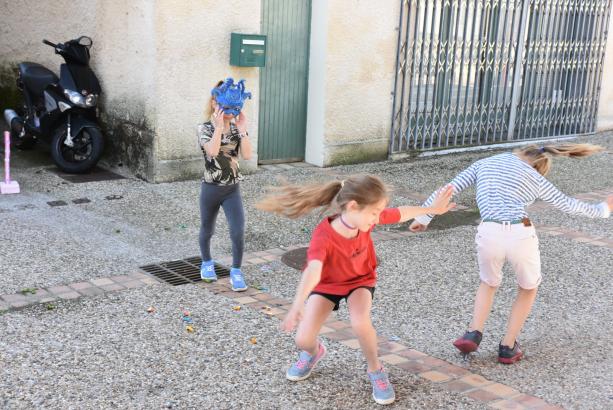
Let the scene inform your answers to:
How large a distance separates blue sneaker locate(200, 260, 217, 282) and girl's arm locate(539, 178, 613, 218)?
2.52m

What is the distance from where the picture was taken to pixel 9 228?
690 centimetres

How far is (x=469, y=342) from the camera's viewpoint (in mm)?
4656

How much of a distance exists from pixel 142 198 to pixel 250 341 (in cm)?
367

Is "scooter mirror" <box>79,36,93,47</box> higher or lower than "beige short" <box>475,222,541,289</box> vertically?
higher

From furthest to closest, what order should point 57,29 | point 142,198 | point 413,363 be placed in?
1. point 57,29
2. point 142,198
3. point 413,363

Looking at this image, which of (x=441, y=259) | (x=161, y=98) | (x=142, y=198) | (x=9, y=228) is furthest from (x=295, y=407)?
(x=161, y=98)

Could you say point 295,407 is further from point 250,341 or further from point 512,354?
point 512,354

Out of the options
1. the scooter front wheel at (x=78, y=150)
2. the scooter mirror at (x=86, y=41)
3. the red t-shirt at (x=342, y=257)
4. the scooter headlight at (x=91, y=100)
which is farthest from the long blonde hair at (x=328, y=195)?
the scooter mirror at (x=86, y=41)

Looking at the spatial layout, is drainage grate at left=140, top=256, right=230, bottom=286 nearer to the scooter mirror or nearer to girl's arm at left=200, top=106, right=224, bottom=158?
girl's arm at left=200, top=106, right=224, bottom=158

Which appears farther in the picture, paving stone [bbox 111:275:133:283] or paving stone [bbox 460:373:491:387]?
paving stone [bbox 111:275:133:283]

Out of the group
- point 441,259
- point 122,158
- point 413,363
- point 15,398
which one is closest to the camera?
point 15,398

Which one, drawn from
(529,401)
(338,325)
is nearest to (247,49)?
(338,325)

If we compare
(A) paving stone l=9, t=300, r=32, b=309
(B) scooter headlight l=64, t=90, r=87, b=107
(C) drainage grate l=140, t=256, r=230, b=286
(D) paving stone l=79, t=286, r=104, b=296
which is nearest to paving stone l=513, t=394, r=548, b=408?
(C) drainage grate l=140, t=256, r=230, b=286

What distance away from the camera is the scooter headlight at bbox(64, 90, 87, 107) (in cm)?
869
